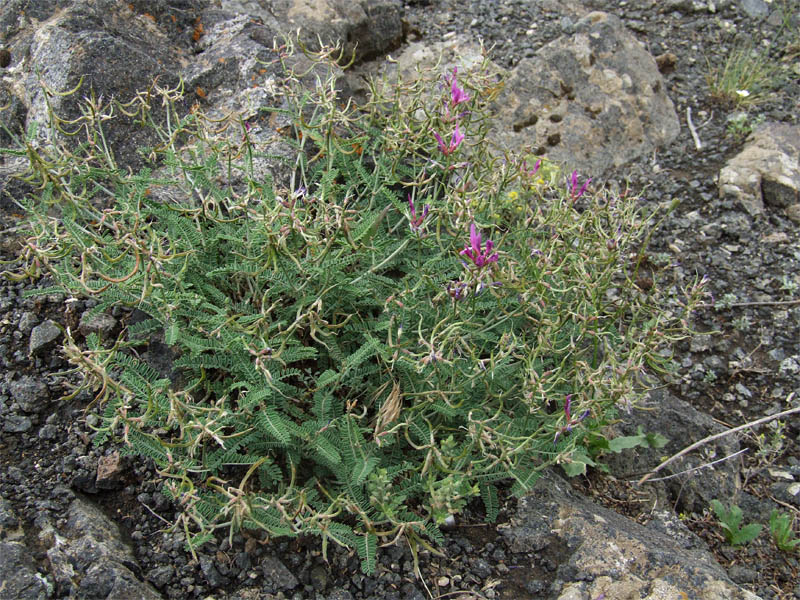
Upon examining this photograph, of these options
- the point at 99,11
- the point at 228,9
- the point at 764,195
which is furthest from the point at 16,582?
the point at 764,195

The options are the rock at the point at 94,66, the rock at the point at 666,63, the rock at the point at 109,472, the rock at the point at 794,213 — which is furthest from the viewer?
the rock at the point at 666,63

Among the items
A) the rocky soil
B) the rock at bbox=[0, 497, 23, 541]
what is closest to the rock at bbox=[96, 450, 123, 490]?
the rocky soil

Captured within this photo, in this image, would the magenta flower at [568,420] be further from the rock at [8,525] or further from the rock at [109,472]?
the rock at [8,525]

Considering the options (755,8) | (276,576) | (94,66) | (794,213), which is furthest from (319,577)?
(755,8)

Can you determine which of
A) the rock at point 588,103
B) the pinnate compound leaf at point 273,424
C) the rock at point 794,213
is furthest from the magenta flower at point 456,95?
the rock at point 794,213

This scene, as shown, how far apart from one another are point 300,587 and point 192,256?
110cm

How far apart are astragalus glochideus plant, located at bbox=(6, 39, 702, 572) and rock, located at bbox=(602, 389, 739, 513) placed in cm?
39

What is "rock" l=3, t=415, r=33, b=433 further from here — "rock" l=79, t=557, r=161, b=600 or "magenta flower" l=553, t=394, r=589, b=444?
"magenta flower" l=553, t=394, r=589, b=444

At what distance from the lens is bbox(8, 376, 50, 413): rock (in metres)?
2.42

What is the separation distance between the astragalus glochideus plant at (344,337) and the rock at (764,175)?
1.80 metres

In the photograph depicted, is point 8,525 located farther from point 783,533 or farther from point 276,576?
point 783,533

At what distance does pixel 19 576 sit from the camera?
195 centimetres

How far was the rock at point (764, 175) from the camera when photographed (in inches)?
163

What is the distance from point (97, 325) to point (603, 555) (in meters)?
1.86
